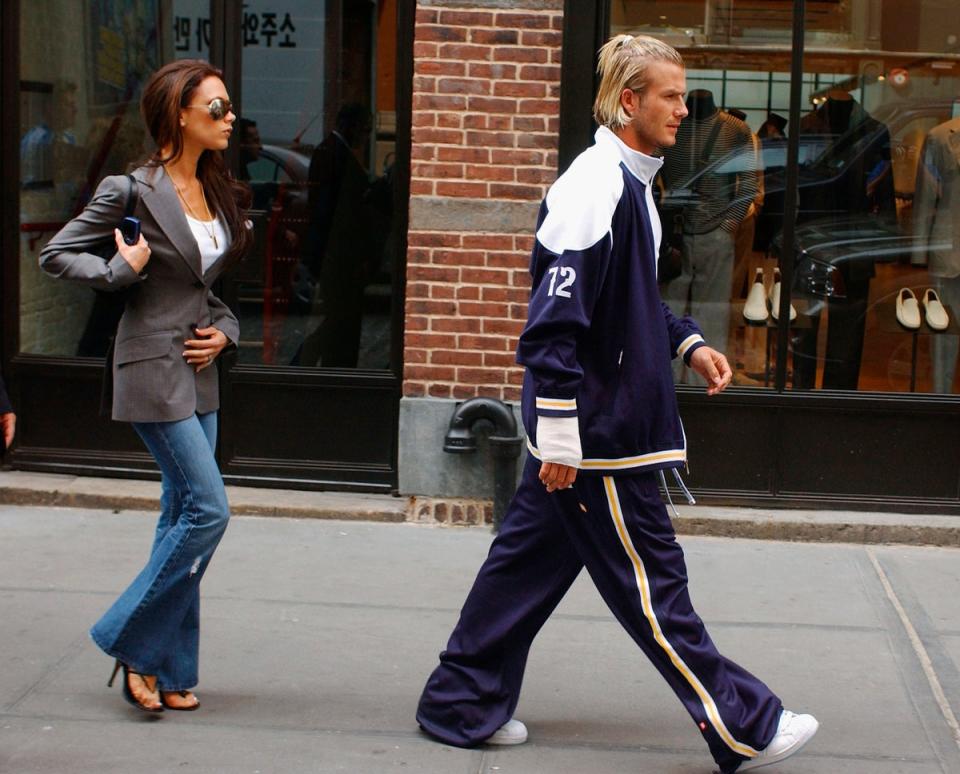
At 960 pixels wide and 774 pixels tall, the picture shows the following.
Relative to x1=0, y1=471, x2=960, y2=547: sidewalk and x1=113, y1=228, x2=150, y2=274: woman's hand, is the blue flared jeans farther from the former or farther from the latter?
x1=0, y1=471, x2=960, y2=547: sidewalk

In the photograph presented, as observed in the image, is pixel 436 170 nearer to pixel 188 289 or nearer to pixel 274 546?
pixel 274 546

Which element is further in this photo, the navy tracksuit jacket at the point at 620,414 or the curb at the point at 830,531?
the curb at the point at 830,531


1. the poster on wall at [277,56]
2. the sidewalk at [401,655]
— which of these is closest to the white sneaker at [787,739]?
the sidewalk at [401,655]

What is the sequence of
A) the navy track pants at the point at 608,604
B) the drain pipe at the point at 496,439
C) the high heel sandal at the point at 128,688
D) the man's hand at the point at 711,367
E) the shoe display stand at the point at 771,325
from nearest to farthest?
1. the navy track pants at the point at 608,604
2. the man's hand at the point at 711,367
3. the high heel sandal at the point at 128,688
4. the drain pipe at the point at 496,439
5. the shoe display stand at the point at 771,325

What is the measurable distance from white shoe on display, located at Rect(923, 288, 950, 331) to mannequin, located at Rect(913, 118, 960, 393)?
0.09 ft

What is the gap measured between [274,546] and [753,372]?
7.69ft

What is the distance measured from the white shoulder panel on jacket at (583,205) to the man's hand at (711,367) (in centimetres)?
49

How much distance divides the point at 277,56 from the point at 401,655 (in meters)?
3.15

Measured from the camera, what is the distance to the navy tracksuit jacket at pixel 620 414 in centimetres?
384

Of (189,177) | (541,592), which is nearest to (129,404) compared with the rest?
(189,177)

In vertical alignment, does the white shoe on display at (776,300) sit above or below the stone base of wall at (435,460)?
above

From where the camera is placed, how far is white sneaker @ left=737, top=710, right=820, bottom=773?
396 centimetres

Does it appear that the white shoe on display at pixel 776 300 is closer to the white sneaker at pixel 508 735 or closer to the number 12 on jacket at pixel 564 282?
the white sneaker at pixel 508 735

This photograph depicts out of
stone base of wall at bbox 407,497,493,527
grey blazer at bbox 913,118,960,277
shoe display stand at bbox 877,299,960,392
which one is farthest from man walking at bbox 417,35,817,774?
grey blazer at bbox 913,118,960,277
